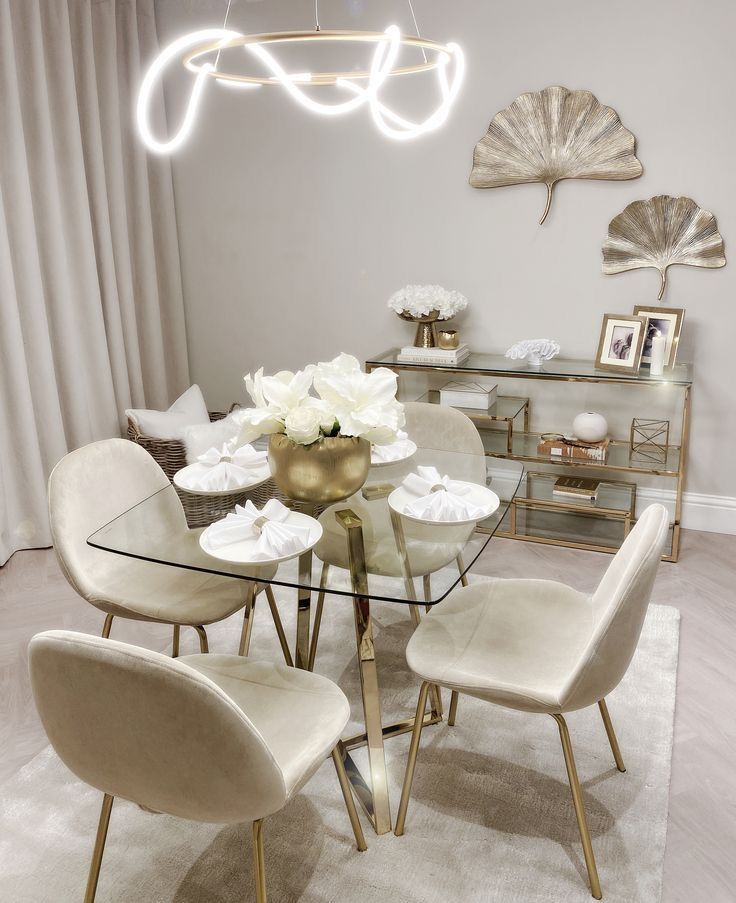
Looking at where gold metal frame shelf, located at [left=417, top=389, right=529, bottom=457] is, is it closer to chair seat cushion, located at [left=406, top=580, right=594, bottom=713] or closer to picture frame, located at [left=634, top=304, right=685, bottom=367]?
picture frame, located at [left=634, top=304, right=685, bottom=367]

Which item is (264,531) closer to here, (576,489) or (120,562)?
(120,562)

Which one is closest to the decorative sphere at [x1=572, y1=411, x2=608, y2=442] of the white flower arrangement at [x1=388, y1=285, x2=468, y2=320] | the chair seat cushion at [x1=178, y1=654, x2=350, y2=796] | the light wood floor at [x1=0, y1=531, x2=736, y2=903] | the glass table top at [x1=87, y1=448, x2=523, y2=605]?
the light wood floor at [x1=0, y1=531, x2=736, y2=903]

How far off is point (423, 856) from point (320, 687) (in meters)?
0.49

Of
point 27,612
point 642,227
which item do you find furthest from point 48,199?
point 642,227

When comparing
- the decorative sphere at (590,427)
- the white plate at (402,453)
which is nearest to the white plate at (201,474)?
the white plate at (402,453)

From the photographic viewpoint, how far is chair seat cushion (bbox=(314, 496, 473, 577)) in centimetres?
186

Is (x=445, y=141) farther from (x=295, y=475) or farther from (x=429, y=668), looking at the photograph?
(x=429, y=668)

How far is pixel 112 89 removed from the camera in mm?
3736

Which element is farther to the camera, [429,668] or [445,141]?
[445,141]

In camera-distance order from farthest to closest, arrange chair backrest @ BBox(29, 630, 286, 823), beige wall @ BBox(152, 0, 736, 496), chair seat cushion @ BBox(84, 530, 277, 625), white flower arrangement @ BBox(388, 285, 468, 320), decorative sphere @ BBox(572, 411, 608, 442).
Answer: white flower arrangement @ BBox(388, 285, 468, 320) < decorative sphere @ BBox(572, 411, 608, 442) < beige wall @ BBox(152, 0, 736, 496) < chair seat cushion @ BBox(84, 530, 277, 625) < chair backrest @ BBox(29, 630, 286, 823)

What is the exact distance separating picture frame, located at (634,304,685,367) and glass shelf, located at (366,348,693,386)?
6 cm

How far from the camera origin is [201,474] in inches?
89.9

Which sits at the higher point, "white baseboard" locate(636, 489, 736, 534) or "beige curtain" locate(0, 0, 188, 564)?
"beige curtain" locate(0, 0, 188, 564)

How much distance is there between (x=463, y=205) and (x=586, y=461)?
4.34 ft
